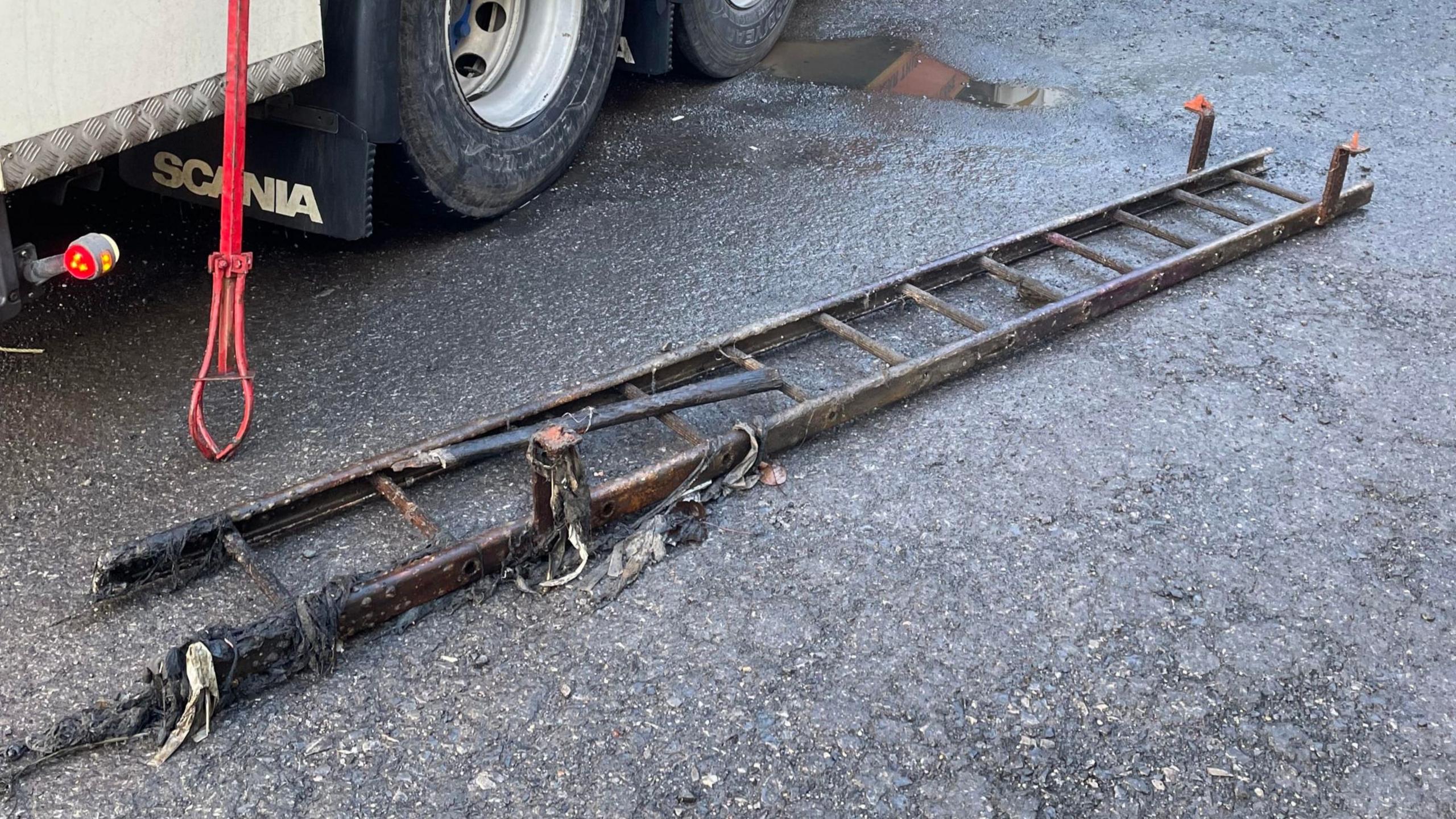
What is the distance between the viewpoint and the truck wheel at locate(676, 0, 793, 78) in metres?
5.36

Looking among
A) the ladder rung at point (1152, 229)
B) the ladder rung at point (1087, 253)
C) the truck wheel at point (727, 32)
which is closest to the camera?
the ladder rung at point (1087, 253)

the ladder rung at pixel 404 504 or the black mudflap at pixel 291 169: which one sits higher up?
the black mudflap at pixel 291 169

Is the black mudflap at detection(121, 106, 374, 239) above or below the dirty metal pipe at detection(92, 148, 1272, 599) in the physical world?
above

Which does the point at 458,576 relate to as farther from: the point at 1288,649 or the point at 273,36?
the point at 1288,649

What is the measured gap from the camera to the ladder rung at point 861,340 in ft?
11.0

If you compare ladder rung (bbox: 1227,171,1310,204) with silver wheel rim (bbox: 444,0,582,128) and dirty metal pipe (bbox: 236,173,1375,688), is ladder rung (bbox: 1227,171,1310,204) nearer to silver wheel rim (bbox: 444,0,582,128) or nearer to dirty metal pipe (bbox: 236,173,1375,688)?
dirty metal pipe (bbox: 236,173,1375,688)

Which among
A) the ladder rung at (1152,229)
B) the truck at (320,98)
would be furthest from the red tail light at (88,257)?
the ladder rung at (1152,229)

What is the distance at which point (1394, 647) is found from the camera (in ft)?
8.39

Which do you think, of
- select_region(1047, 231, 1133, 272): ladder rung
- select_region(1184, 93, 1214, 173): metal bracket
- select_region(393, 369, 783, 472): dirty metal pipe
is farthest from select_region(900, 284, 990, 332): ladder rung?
select_region(1184, 93, 1214, 173): metal bracket

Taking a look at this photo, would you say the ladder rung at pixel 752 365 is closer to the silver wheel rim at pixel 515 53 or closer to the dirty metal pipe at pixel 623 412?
the dirty metal pipe at pixel 623 412

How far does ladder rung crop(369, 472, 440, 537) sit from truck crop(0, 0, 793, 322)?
0.72 metres

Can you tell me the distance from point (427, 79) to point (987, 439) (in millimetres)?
1936

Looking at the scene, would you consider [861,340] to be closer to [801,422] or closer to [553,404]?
[801,422]

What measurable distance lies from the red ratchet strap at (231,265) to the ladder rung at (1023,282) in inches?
86.6
